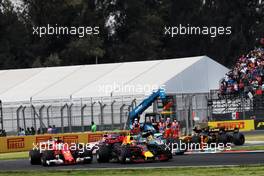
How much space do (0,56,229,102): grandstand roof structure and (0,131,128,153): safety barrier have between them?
6.42 meters

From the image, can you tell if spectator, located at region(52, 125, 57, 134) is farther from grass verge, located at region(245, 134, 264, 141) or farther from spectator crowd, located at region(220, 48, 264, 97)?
spectator crowd, located at region(220, 48, 264, 97)

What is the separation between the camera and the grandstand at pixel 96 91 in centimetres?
3800

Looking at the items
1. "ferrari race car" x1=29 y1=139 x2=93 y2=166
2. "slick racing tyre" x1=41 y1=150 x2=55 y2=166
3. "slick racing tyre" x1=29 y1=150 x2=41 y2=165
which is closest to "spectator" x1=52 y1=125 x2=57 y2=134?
"slick racing tyre" x1=29 y1=150 x2=41 y2=165

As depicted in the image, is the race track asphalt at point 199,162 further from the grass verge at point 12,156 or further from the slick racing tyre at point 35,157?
the grass verge at point 12,156

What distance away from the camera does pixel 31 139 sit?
3550 centimetres

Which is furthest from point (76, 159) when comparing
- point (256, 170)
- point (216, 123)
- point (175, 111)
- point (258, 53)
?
point (258, 53)

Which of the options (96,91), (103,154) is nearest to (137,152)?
(103,154)

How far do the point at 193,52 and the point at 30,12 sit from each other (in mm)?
17523

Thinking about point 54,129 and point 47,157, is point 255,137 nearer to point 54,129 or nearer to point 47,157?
point 54,129

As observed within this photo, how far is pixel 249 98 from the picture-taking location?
133 feet

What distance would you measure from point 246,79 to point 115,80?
338 inches

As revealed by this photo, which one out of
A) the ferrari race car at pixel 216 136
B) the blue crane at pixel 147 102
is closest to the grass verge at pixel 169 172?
the ferrari race car at pixel 216 136

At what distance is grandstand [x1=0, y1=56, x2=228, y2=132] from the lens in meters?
38.0

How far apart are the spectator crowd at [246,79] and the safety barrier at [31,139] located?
10.7 m
